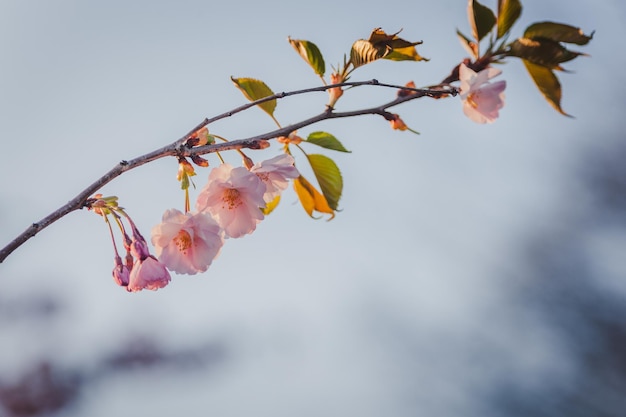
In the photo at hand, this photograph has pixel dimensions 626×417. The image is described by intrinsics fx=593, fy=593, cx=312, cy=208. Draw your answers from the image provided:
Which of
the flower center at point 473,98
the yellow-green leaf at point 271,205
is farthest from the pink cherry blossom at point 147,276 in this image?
the flower center at point 473,98

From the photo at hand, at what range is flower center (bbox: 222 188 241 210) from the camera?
811mm

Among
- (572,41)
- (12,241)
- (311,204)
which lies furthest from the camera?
(311,204)

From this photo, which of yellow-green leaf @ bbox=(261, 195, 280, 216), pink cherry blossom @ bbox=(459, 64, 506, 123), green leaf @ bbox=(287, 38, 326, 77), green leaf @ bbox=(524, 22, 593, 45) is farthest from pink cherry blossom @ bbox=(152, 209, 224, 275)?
green leaf @ bbox=(524, 22, 593, 45)

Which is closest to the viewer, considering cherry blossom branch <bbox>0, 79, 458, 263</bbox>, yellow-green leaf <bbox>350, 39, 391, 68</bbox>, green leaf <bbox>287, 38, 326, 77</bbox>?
cherry blossom branch <bbox>0, 79, 458, 263</bbox>

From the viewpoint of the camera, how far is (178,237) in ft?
2.64

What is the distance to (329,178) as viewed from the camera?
0.84 meters

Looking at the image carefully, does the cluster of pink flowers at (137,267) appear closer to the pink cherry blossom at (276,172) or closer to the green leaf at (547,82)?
the pink cherry blossom at (276,172)

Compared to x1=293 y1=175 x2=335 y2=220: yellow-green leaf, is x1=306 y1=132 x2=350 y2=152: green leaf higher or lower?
higher

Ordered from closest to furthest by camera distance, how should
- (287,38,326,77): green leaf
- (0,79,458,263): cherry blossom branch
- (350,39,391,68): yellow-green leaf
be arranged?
(0,79,458,263): cherry blossom branch, (350,39,391,68): yellow-green leaf, (287,38,326,77): green leaf

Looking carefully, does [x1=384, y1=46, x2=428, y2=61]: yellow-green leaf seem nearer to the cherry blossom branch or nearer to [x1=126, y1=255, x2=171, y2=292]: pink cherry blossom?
the cherry blossom branch

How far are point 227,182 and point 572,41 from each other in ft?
1.57

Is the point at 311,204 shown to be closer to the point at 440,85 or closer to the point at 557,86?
the point at 440,85

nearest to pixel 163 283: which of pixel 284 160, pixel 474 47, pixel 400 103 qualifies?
pixel 284 160

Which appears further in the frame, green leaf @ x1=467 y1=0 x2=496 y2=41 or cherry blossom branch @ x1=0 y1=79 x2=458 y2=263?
green leaf @ x1=467 y1=0 x2=496 y2=41
